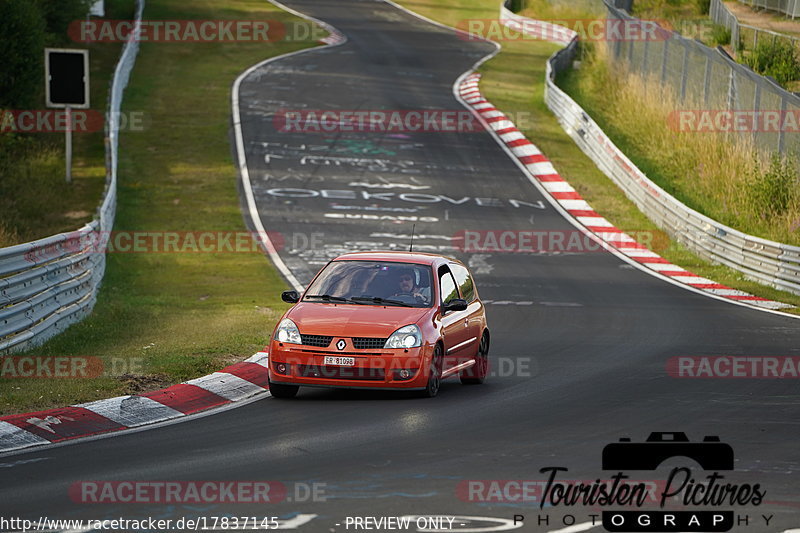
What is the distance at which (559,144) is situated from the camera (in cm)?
3859

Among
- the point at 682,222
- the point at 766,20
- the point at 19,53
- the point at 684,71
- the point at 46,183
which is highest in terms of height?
the point at 766,20

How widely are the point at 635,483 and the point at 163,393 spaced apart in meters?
5.43

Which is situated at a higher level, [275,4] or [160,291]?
[275,4]

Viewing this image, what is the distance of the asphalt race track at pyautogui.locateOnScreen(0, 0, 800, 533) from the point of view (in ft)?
27.1

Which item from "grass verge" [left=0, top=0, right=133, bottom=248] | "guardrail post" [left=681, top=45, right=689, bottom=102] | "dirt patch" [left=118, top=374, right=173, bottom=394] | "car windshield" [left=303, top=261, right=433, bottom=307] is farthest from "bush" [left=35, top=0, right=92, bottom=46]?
"dirt patch" [left=118, top=374, right=173, bottom=394]

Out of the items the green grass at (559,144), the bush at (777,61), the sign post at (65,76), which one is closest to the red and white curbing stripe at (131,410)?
the green grass at (559,144)

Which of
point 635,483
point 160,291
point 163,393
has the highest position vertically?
point 635,483

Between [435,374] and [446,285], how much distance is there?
1478 mm

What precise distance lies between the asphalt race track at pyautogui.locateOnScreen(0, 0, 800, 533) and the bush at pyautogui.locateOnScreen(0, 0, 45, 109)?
705 centimetres

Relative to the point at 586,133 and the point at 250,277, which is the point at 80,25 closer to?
the point at 586,133

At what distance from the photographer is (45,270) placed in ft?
52.7

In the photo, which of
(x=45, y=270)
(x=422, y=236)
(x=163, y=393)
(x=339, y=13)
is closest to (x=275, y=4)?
(x=339, y=13)

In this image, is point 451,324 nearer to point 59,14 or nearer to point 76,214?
point 76,214

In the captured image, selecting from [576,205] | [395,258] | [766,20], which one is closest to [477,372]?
[395,258]
